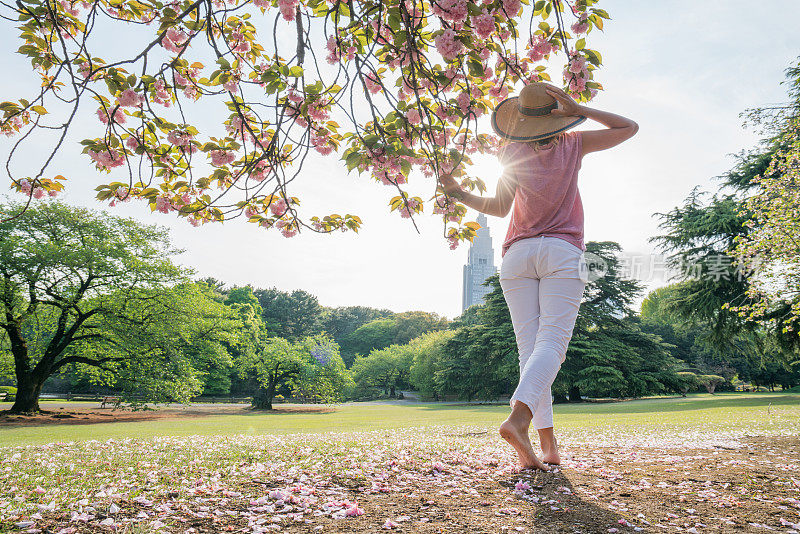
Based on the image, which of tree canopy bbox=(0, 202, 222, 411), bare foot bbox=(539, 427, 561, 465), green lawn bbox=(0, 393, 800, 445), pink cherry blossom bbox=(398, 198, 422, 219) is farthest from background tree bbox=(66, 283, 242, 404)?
bare foot bbox=(539, 427, 561, 465)

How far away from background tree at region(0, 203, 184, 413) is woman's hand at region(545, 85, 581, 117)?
68.6 ft

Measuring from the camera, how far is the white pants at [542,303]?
2623mm

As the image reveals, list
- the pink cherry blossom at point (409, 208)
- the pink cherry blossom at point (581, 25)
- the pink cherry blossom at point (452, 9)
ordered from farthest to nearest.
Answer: the pink cherry blossom at point (409, 208) → the pink cherry blossom at point (581, 25) → the pink cherry blossom at point (452, 9)

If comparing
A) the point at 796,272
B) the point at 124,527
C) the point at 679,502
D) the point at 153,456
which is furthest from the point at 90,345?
the point at 796,272

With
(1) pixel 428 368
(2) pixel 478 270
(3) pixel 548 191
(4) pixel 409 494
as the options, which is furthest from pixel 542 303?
(2) pixel 478 270

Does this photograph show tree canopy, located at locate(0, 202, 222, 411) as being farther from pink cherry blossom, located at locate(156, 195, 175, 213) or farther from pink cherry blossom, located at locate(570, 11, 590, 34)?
pink cherry blossom, located at locate(570, 11, 590, 34)

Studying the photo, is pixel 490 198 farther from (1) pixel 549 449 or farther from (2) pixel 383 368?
(2) pixel 383 368

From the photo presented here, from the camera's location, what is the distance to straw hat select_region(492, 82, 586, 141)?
286 cm

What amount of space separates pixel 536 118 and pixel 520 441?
2.05 meters

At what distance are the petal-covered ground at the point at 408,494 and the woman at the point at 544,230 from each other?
0.42m

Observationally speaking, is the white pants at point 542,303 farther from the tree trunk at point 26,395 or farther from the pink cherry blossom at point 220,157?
the tree trunk at point 26,395

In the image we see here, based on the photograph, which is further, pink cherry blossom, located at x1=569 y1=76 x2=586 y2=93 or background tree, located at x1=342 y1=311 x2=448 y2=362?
background tree, located at x1=342 y1=311 x2=448 y2=362

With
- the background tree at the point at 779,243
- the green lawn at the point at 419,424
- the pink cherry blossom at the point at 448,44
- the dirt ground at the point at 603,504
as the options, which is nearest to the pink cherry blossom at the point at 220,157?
the pink cherry blossom at the point at 448,44

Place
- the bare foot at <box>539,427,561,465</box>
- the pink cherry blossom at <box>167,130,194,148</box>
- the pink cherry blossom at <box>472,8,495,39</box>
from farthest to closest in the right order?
the pink cherry blossom at <box>167,130,194,148</box> < the bare foot at <box>539,427,561,465</box> < the pink cherry blossom at <box>472,8,495,39</box>
